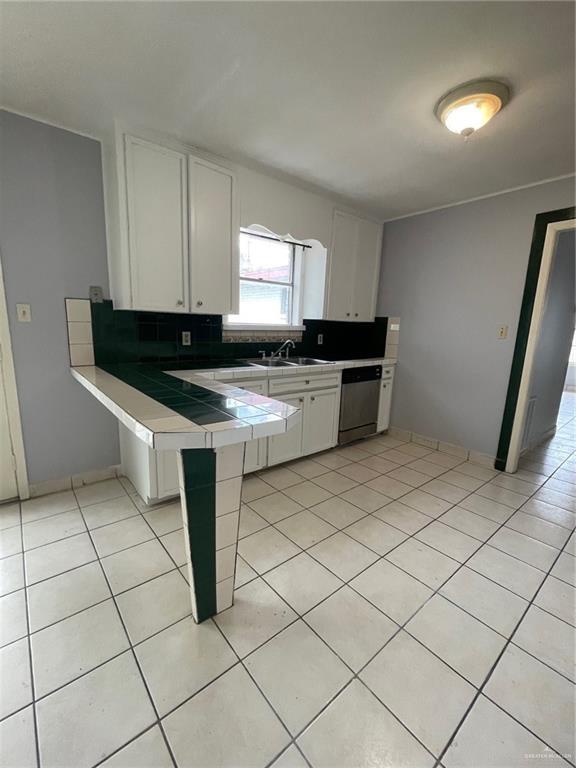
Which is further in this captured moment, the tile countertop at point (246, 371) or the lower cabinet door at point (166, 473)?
the tile countertop at point (246, 371)

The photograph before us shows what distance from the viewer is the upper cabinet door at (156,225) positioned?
6.72 feet

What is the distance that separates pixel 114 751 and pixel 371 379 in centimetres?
308

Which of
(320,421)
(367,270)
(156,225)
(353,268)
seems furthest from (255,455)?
(367,270)

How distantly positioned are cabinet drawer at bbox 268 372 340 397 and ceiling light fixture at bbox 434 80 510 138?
186 cm

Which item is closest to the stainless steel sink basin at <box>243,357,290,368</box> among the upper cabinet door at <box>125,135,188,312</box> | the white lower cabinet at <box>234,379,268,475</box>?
the white lower cabinet at <box>234,379,268,475</box>

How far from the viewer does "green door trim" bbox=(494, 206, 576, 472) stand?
2607 millimetres

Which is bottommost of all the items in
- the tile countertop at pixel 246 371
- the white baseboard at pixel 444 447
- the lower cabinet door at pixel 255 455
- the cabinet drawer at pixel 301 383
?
the white baseboard at pixel 444 447

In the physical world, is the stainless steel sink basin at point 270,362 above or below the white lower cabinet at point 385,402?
above

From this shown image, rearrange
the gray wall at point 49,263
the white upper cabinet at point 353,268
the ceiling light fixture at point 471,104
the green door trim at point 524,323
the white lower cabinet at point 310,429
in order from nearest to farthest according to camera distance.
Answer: the ceiling light fixture at point 471,104
the gray wall at point 49,263
the green door trim at point 524,323
the white lower cabinet at point 310,429
the white upper cabinet at point 353,268

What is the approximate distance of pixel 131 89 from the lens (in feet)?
5.49

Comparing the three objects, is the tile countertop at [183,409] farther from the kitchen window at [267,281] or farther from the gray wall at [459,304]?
the gray wall at [459,304]

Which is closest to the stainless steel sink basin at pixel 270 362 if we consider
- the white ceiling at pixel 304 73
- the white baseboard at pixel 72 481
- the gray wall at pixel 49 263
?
the gray wall at pixel 49 263

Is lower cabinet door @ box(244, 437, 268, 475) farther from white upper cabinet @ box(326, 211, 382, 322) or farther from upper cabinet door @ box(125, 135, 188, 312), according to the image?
white upper cabinet @ box(326, 211, 382, 322)

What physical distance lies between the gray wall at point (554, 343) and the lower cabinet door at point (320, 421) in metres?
1.75
